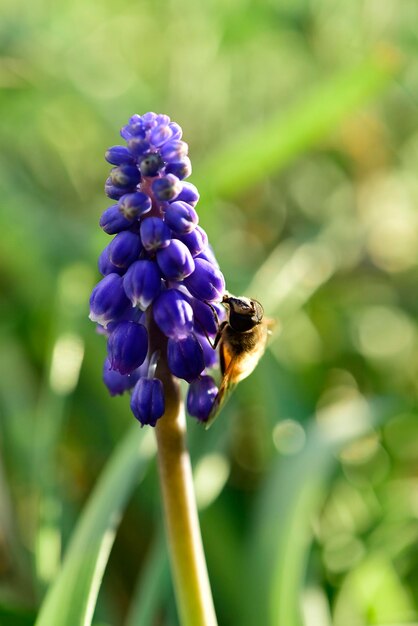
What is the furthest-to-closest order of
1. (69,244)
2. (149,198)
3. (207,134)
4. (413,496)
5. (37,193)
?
(207,134) < (37,193) < (69,244) < (413,496) < (149,198)

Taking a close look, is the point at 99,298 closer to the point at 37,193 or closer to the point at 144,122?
the point at 144,122

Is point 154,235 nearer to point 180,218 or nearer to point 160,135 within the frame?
point 180,218

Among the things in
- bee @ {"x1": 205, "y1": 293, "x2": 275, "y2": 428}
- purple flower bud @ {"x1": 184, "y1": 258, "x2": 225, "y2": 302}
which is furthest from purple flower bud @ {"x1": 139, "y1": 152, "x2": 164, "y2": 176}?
Result: bee @ {"x1": 205, "y1": 293, "x2": 275, "y2": 428}

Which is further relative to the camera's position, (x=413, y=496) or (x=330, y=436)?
(x=413, y=496)

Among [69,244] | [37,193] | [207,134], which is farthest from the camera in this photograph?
[207,134]

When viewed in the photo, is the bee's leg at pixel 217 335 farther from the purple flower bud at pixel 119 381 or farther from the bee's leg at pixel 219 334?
the purple flower bud at pixel 119 381

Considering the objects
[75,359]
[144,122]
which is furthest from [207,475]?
[144,122]

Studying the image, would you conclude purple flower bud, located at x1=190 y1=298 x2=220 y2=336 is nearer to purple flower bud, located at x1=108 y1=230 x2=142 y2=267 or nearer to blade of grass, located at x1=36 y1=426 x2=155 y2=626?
purple flower bud, located at x1=108 y1=230 x2=142 y2=267

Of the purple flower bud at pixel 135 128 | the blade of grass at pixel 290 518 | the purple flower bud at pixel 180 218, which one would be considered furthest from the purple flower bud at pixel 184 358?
the blade of grass at pixel 290 518

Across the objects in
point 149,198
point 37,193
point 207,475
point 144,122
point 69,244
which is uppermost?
point 37,193
